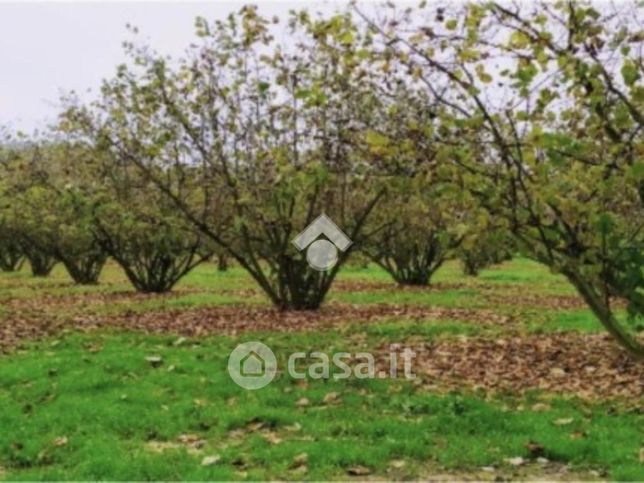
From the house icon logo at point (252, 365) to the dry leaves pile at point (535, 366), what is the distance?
1.76 m

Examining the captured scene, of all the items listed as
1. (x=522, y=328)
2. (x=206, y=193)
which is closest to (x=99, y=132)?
(x=206, y=193)

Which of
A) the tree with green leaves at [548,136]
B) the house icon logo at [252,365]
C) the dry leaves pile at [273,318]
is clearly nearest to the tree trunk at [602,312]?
the tree with green leaves at [548,136]

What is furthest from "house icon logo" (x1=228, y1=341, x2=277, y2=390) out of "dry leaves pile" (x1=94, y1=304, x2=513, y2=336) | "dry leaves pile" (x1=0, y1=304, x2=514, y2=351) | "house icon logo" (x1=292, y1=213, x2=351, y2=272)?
"house icon logo" (x1=292, y1=213, x2=351, y2=272)

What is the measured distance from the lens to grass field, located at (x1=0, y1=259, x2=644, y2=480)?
7.70 meters

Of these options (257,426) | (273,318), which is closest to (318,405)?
(257,426)

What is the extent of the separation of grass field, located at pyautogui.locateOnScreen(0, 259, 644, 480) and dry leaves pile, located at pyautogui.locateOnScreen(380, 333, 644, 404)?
0.12 feet

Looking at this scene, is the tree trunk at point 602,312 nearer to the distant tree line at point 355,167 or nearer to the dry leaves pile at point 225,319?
the distant tree line at point 355,167

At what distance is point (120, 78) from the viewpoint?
19406mm

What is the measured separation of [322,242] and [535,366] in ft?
33.2

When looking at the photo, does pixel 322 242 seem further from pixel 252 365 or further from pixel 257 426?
pixel 257 426

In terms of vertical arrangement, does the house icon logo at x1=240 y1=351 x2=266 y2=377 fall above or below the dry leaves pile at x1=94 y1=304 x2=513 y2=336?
below

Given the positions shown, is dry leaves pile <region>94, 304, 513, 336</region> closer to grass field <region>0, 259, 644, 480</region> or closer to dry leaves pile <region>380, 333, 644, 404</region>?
grass field <region>0, 259, 644, 480</region>

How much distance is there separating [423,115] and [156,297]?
58.0ft

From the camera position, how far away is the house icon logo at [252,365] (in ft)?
36.1
